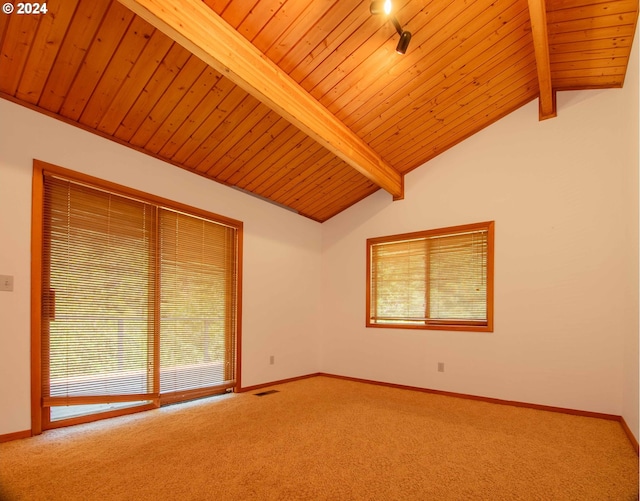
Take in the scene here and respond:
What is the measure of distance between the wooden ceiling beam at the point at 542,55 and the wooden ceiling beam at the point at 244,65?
1.71 metres

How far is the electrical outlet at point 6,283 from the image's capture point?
100.0 inches

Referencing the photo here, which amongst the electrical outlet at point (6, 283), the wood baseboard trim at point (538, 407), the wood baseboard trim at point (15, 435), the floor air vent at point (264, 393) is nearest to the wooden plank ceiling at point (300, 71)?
the electrical outlet at point (6, 283)

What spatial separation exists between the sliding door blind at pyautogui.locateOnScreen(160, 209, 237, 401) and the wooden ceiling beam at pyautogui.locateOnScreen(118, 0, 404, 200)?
5.77 feet

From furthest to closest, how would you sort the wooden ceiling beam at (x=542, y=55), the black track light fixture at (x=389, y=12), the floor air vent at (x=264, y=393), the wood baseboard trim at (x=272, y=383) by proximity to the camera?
the wood baseboard trim at (x=272, y=383)
the floor air vent at (x=264, y=393)
the wooden ceiling beam at (x=542, y=55)
the black track light fixture at (x=389, y=12)

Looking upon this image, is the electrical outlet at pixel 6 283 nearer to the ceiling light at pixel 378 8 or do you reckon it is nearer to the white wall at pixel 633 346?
the ceiling light at pixel 378 8

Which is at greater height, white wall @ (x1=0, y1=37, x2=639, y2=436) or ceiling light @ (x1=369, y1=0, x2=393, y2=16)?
ceiling light @ (x1=369, y1=0, x2=393, y2=16)

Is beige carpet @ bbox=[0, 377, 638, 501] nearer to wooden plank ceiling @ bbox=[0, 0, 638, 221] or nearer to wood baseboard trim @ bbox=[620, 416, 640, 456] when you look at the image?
wood baseboard trim @ bbox=[620, 416, 640, 456]

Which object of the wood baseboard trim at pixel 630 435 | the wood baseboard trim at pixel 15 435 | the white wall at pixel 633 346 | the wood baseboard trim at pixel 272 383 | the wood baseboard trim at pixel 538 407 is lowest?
the wood baseboard trim at pixel 272 383

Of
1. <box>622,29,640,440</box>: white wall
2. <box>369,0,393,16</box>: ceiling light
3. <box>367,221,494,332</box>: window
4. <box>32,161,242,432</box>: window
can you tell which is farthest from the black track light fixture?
<box>32,161,242,432</box>: window

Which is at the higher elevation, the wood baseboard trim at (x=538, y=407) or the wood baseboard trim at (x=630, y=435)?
the wood baseboard trim at (x=630, y=435)

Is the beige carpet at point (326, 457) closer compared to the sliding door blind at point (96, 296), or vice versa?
the beige carpet at point (326, 457)

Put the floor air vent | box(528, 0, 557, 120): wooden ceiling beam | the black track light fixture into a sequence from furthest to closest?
the floor air vent, box(528, 0, 557, 120): wooden ceiling beam, the black track light fixture

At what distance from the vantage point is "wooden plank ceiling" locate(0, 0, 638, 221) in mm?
2361

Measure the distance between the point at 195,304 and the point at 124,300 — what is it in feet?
2.57
